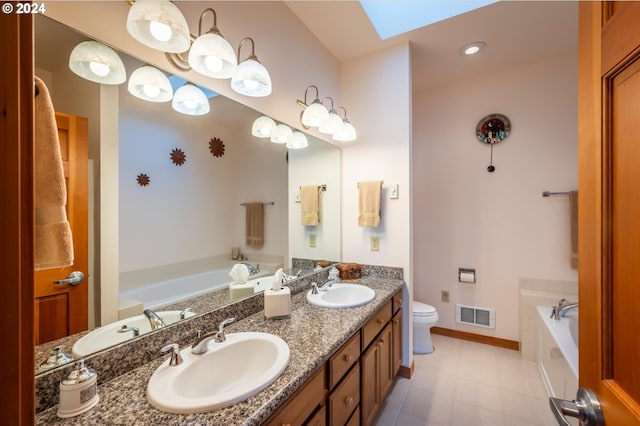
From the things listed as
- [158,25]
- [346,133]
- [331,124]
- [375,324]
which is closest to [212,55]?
[158,25]

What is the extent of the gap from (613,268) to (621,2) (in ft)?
1.74

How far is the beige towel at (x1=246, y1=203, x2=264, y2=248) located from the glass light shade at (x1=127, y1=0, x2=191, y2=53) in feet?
2.86

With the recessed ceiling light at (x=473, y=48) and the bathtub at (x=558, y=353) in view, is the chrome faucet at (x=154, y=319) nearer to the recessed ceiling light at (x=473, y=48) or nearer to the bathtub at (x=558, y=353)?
the bathtub at (x=558, y=353)

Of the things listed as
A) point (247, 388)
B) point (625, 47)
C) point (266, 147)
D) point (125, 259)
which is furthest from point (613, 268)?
point (266, 147)

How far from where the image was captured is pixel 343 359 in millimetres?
1242

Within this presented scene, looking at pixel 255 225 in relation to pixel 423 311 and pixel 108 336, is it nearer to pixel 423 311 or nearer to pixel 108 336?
pixel 108 336

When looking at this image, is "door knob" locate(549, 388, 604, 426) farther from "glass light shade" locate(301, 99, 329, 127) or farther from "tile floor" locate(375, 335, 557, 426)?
"glass light shade" locate(301, 99, 329, 127)

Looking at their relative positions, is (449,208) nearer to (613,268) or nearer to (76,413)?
(613,268)

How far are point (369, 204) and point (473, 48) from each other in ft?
5.21

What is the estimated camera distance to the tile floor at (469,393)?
1.75 metres

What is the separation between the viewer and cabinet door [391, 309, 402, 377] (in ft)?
6.38

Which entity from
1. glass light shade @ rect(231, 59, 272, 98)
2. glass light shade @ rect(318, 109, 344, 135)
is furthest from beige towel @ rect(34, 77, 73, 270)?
glass light shade @ rect(318, 109, 344, 135)

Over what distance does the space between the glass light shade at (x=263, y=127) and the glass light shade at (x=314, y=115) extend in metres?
0.25

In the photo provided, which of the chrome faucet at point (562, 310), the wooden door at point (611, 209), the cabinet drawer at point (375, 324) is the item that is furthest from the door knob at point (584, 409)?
the chrome faucet at point (562, 310)
